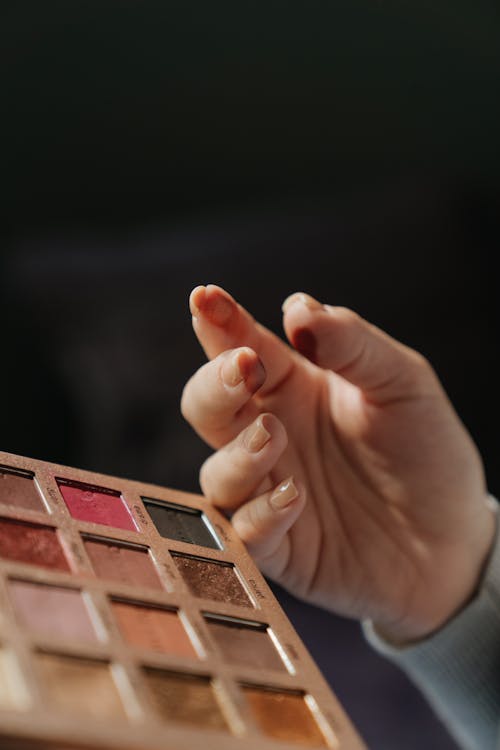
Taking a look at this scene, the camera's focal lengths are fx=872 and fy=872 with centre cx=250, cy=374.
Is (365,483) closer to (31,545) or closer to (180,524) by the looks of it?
(180,524)

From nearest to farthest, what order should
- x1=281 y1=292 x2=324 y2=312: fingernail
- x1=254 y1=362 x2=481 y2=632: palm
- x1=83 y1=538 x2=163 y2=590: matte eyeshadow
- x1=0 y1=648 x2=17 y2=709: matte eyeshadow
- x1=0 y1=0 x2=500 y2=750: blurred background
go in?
x1=0 y1=648 x2=17 y2=709: matte eyeshadow → x1=83 y1=538 x2=163 y2=590: matte eyeshadow → x1=281 y1=292 x2=324 y2=312: fingernail → x1=254 y1=362 x2=481 y2=632: palm → x1=0 y1=0 x2=500 y2=750: blurred background

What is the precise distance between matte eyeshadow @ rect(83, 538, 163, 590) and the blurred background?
0.60 metres

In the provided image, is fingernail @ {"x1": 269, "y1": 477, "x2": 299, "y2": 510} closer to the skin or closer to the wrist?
the skin

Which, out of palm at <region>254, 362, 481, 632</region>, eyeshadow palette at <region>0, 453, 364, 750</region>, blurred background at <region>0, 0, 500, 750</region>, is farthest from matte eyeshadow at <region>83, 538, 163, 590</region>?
blurred background at <region>0, 0, 500, 750</region>

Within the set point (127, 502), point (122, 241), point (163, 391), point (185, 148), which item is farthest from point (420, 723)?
point (185, 148)

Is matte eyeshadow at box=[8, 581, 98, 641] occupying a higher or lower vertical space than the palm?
lower

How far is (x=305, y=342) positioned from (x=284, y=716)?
24cm

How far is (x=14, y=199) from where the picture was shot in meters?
1.21

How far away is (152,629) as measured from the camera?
354 mm

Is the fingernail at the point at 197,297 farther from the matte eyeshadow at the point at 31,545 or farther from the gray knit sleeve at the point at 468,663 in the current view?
the gray knit sleeve at the point at 468,663

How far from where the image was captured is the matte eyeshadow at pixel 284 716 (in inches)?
13.2

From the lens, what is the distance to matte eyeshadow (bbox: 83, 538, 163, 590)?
38 centimetres

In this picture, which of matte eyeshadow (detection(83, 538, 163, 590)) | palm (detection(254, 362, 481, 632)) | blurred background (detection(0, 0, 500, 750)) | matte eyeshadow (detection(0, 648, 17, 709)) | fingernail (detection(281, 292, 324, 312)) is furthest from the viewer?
blurred background (detection(0, 0, 500, 750))

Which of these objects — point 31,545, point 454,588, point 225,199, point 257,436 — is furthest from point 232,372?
point 225,199
